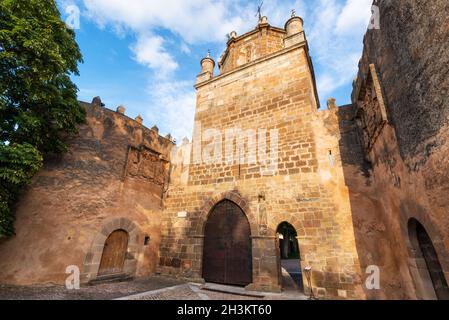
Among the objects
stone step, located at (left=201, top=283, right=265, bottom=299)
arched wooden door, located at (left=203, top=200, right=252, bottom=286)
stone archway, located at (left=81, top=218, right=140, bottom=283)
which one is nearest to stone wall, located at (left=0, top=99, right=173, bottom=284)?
stone archway, located at (left=81, top=218, right=140, bottom=283)

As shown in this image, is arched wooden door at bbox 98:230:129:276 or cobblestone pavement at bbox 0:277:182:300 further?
arched wooden door at bbox 98:230:129:276

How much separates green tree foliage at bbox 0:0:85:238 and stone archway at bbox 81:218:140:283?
1907 mm

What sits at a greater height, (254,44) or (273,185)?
(254,44)

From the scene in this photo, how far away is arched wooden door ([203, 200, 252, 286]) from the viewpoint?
6.07m

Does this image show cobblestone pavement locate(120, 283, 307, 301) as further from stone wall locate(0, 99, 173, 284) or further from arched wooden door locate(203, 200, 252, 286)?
stone wall locate(0, 99, 173, 284)

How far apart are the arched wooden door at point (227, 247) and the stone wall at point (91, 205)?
219 cm

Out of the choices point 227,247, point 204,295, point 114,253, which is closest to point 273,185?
point 227,247

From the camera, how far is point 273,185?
632 cm

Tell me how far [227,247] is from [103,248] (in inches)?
143

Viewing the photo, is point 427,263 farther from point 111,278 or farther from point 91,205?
point 91,205

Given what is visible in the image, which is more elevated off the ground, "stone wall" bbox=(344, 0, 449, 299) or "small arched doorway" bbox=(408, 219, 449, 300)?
"stone wall" bbox=(344, 0, 449, 299)

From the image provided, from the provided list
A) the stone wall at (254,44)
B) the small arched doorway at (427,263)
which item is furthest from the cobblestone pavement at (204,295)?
the stone wall at (254,44)
